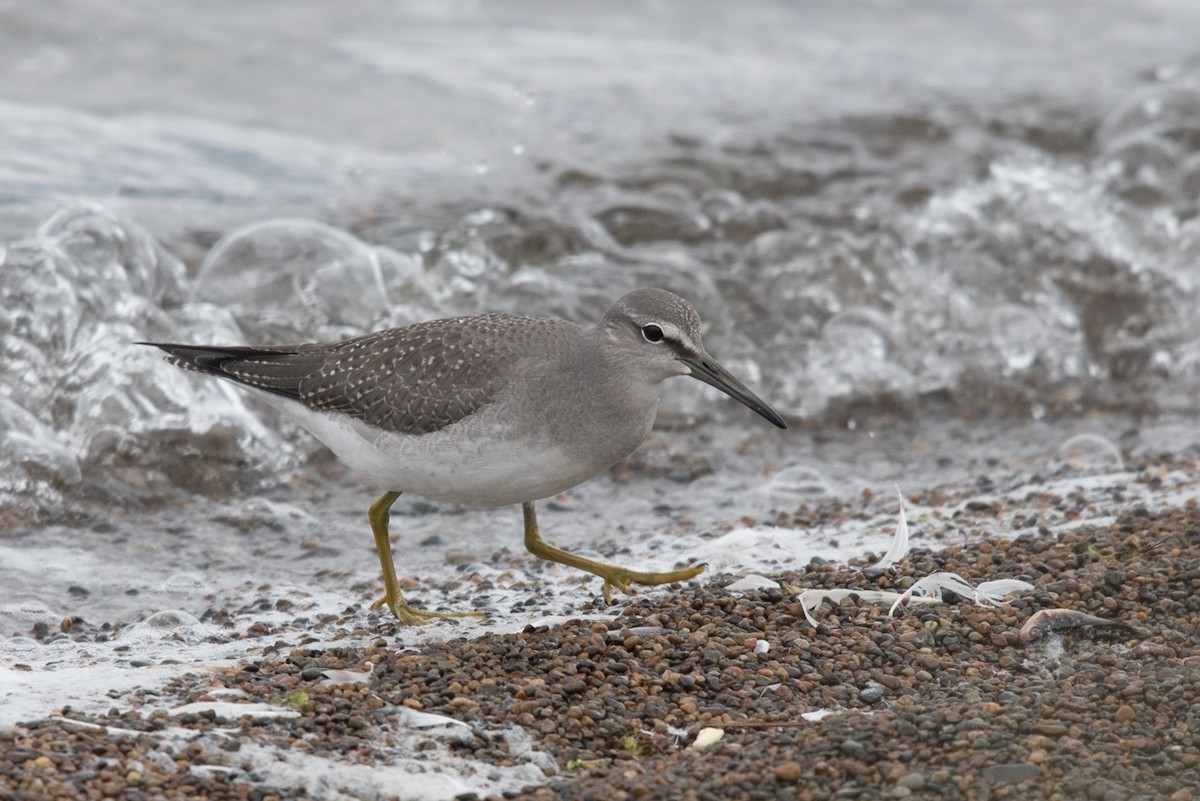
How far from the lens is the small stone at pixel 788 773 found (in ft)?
14.4

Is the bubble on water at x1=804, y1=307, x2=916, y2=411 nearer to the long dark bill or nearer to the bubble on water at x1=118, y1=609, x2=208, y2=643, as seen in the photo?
the long dark bill

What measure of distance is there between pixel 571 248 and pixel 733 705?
21.8ft

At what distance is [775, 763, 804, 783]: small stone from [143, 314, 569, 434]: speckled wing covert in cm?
223

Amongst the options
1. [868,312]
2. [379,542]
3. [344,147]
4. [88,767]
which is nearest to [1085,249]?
[868,312]

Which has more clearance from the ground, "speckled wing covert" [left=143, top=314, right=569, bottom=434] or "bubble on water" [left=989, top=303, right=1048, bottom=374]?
"speckled wing covert" [left=143, top=314, right=569, bottom=434]

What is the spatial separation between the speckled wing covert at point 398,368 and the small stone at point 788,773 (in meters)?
2.23

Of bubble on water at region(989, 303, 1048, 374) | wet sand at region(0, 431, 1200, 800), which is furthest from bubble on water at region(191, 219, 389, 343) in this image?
bubble on water at region(989, 303, 1048, 374)

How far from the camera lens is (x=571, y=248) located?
1121cm

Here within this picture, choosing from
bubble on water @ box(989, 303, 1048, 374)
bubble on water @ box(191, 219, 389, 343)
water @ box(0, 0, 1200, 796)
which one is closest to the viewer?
water @ box(0, 0, 1200, 796)

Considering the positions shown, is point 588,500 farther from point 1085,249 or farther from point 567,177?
Answer: point 1085,249

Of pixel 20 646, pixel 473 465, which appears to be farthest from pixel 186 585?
pixel 473 465

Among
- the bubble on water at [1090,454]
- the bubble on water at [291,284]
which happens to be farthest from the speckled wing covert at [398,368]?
the bubble on water at [1090,454]

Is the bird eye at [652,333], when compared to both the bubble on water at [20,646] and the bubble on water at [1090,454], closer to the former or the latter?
the bubble on water at [20,646]

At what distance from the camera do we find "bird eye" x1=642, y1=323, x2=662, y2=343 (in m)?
6.11
